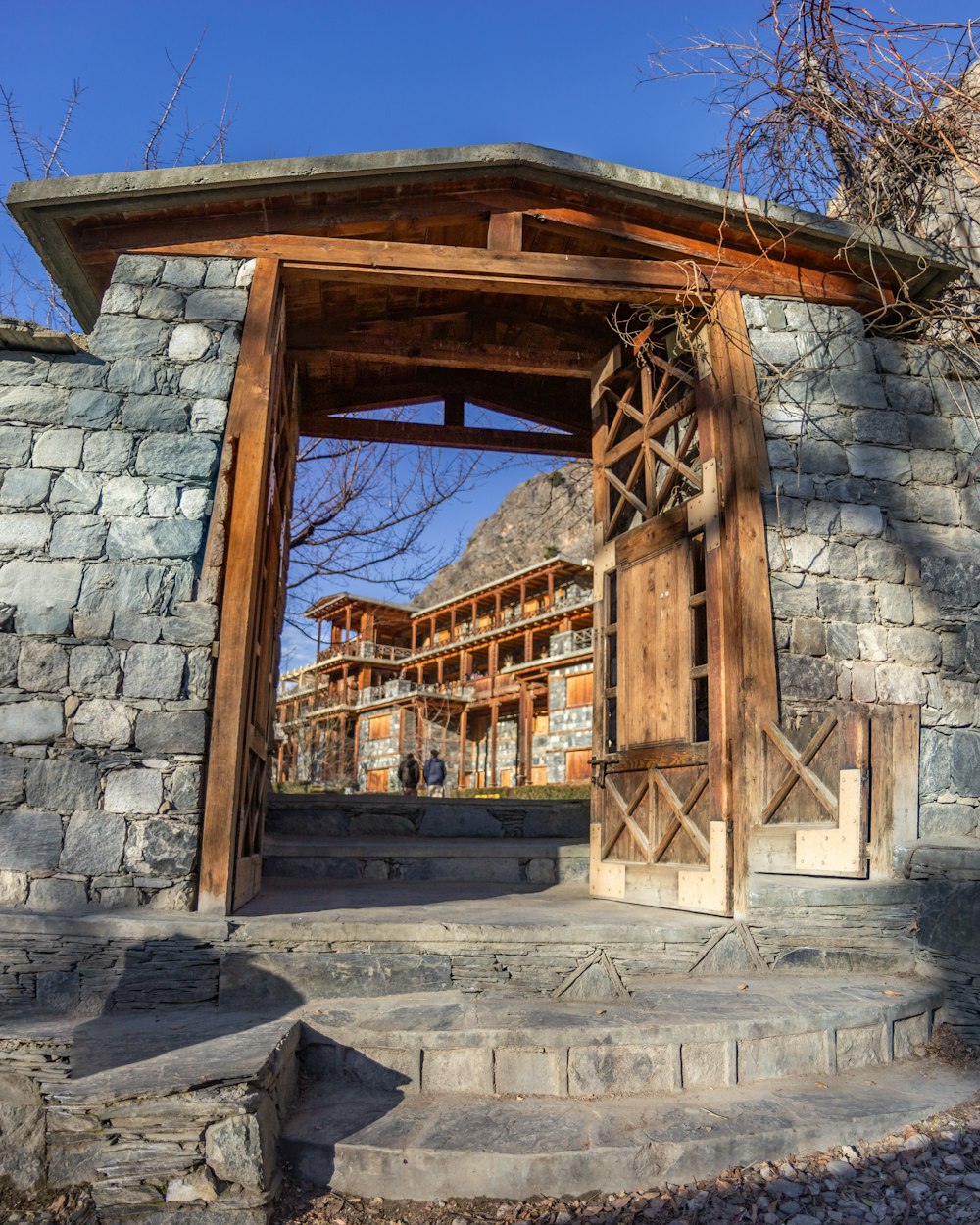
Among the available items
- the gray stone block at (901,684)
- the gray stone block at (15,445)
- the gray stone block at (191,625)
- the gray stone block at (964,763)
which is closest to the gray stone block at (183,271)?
the gray stone block at (15,445)

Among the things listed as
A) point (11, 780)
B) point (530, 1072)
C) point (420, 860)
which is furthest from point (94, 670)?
point (420, 860)

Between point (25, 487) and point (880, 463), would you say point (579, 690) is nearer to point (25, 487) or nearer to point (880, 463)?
point (880, 463)

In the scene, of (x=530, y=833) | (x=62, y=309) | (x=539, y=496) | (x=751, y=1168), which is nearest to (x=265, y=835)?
(x=530, y=833)

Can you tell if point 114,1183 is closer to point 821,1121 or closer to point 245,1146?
point 245,1146

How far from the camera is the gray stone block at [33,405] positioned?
15.9 feet

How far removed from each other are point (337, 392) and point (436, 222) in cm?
278

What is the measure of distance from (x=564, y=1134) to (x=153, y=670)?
2830mm

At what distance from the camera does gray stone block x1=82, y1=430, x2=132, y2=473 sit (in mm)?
4816

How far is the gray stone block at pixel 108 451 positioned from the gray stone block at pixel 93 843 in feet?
5.85

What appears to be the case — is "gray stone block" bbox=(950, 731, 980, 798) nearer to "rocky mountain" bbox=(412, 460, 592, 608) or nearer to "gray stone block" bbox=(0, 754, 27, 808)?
"gray stone block" bbox=(0, 754, 27, 808)

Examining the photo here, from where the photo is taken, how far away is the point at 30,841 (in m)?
4.33

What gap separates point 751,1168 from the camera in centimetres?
303

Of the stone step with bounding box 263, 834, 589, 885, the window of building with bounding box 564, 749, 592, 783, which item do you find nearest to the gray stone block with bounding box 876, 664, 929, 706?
the stone step with bounding box 263, 834, 589, 885

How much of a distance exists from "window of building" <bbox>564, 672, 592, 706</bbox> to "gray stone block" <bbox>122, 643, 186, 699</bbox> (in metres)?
19.5
